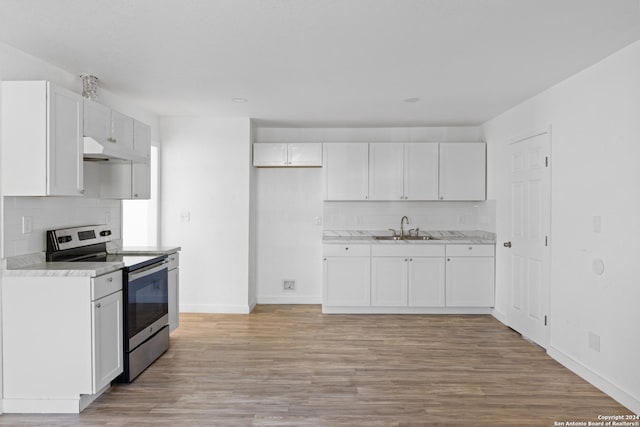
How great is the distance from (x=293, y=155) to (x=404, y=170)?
1.41 meters

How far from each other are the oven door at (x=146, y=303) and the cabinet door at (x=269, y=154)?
202 centimetres

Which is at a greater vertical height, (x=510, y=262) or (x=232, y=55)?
(x=232, y=55)

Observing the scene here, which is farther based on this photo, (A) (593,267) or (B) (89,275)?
(A) (593,267)

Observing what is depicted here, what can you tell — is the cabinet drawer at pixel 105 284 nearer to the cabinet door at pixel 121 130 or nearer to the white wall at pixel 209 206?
the cabinet door at pixel 121 130

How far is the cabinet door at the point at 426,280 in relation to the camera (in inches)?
201

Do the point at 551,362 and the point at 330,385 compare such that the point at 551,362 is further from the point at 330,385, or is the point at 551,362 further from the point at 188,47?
the point at 188,47

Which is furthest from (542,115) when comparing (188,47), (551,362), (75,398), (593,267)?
(75,398)

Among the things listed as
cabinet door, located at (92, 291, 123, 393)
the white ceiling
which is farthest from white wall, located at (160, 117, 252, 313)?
cabinet door, located at (92, 291, 123, 393)

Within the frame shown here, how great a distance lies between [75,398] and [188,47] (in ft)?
7.83

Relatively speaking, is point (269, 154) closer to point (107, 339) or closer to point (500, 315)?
point (107, 339)

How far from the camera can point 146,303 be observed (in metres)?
3.40

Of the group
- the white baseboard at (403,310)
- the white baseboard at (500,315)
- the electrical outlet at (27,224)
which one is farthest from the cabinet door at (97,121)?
the white baseboard at (500,315)

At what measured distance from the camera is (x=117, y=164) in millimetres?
3838

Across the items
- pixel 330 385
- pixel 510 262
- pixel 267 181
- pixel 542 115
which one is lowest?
pixel 330 385
